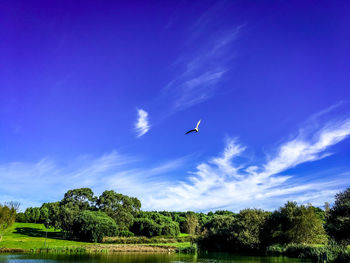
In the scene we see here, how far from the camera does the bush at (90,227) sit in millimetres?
74688

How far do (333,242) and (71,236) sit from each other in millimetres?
69685

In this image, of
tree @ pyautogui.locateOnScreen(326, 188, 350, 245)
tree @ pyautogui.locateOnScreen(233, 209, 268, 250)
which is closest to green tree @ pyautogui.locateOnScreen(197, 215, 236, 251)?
tree @ pyautogui.locateOnScreen(233, 209, 268, 250)

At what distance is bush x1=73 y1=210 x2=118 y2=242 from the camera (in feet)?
245

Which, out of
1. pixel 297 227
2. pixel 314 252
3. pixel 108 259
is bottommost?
pixel 108 259

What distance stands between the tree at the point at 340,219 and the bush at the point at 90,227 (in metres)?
58.0

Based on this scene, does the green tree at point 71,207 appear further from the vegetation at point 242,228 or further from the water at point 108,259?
the water at point 108,259

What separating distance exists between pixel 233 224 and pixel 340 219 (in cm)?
2702

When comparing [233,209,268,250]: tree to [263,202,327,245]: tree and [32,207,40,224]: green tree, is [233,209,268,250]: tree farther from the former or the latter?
[32,207,40,224]: green tree

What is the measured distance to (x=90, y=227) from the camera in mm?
74188

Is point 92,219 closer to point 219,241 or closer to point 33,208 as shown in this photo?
point 219,241

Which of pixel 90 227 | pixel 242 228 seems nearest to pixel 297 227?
pixel 242 228

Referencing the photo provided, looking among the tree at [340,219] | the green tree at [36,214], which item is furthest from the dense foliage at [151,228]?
the tree at [340,219]

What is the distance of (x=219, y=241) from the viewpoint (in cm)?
6700

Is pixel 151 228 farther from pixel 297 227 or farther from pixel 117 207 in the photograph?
pixel 297 227
